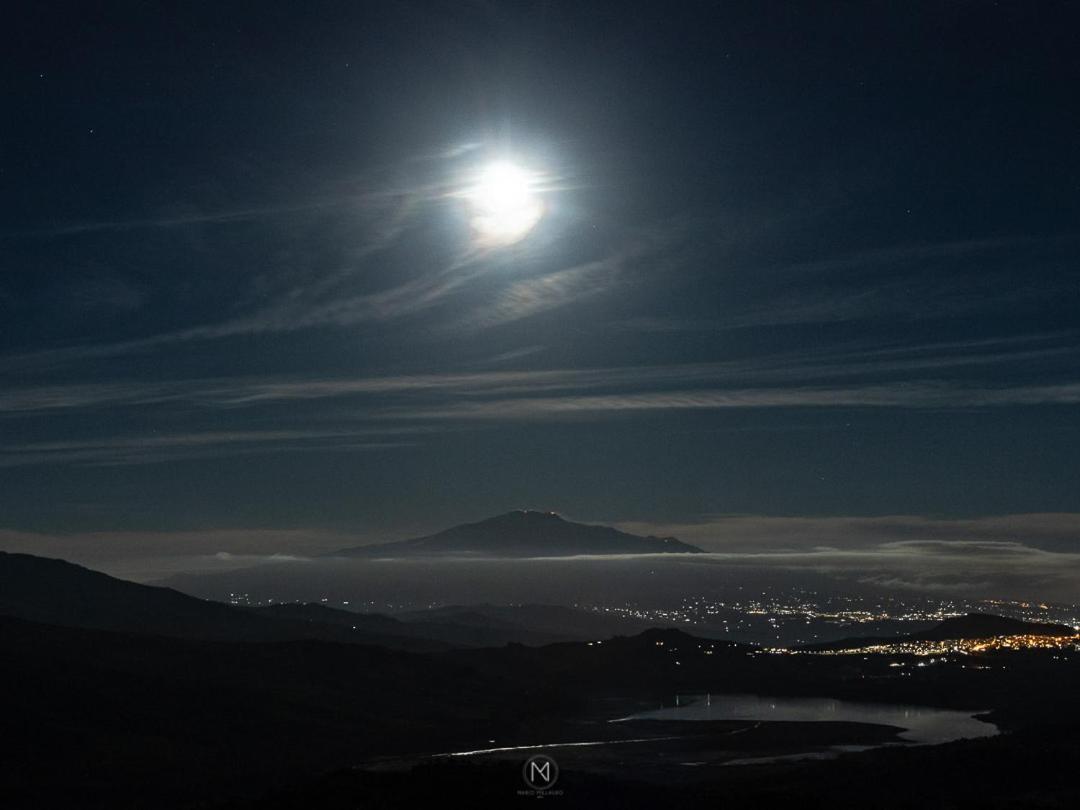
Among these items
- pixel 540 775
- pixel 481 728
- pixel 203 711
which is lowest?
pixel 540 775

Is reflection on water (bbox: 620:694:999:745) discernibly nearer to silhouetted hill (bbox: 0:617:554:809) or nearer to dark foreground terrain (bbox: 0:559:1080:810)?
dark foreground terrain (bbox: 0:559:1080:810)

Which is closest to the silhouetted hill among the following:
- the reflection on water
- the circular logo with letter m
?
the reflection on water

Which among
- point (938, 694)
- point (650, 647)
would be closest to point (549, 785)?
point (938, 694)

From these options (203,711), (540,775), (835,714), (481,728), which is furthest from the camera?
(835,714)

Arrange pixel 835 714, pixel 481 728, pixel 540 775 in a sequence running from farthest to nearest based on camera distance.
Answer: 1. pixel 835 714
2. pixel 481 728
3. pixel 540 775

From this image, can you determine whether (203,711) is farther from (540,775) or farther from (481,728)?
(540,775)

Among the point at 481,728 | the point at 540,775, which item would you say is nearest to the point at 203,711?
the point at 481,728

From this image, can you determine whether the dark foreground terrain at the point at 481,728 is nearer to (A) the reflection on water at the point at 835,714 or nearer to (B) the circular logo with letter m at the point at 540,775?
(B) the circular logo with letter m at the point at 540,775

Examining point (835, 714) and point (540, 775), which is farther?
point (835, 714)

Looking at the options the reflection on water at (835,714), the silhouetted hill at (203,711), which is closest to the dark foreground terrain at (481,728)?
the silhouetted hill at (203,711)
